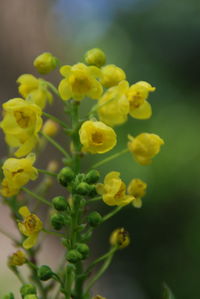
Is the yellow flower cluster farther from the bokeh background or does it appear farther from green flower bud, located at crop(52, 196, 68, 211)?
the bokeh background

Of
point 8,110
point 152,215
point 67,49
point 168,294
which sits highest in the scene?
point 8,110

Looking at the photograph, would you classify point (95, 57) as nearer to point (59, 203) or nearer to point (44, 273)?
point (59, 203)

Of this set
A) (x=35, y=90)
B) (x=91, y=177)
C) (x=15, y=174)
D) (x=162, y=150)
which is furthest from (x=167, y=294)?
(x=162, y=150)

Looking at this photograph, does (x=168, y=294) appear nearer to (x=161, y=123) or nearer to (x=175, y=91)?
(x=161, y=123)

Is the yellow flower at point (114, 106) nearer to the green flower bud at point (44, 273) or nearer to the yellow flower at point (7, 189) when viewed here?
the yellow flower at point (7, 189)

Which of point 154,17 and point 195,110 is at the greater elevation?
point 154,17

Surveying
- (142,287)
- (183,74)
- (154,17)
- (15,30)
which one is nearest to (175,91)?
(183,74)

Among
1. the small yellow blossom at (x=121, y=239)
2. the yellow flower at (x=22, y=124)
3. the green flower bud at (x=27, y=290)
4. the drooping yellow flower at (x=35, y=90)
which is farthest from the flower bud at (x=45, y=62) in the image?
the green flower bud at (x=27, y=290)
